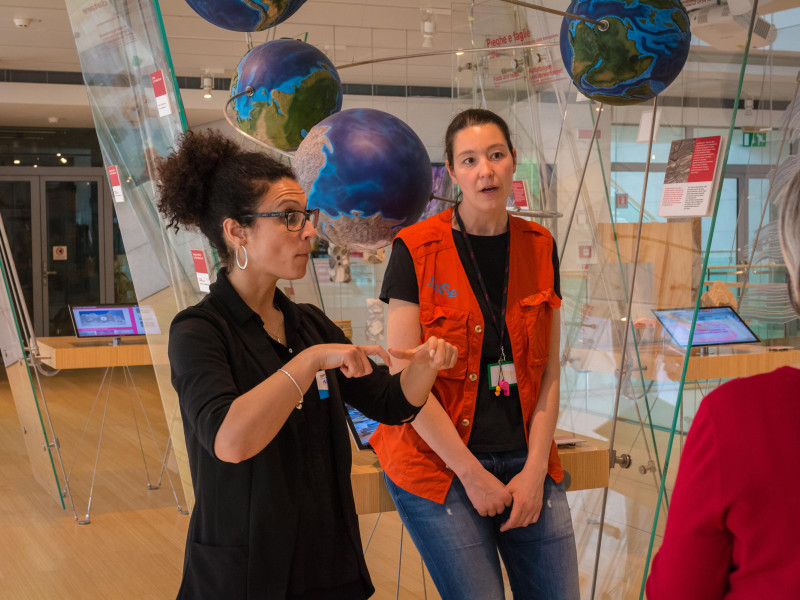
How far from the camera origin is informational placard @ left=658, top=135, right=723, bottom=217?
220cm

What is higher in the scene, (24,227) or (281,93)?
(281,93)

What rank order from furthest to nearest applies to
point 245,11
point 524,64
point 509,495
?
point 524,64, point 245,11, point 509,495

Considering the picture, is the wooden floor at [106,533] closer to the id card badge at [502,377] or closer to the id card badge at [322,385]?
the id card badge at [502,377]

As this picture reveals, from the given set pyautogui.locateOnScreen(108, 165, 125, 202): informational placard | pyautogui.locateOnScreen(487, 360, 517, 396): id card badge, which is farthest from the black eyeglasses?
pyautogui.locateOnScreen(108, 165, 125, 202): informational placard

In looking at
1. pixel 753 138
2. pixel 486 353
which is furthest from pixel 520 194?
pixel 486 353

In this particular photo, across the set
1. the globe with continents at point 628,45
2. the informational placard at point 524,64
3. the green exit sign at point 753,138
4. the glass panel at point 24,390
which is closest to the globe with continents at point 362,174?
the globe with continents at point 628,45

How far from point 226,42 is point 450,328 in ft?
24.4

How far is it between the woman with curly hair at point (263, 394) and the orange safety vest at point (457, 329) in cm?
17

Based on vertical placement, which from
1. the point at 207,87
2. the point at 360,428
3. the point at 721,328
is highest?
the point at 207,87

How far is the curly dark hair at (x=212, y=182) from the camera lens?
1684mm

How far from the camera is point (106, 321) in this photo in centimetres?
595

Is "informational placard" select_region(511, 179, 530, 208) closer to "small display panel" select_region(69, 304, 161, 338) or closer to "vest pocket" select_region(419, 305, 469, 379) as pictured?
"vest pocket" select_region(419, 305, 469, 379)

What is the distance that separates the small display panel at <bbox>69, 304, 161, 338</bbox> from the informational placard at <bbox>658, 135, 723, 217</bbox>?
4373 millimetres

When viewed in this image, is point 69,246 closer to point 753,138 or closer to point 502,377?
point 753,138
